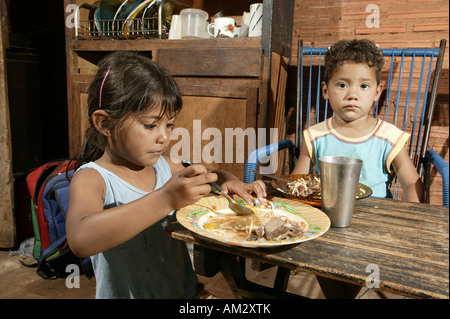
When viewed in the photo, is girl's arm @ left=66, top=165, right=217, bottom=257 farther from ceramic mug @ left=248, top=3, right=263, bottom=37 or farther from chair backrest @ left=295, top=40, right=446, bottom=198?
ceramic mug @ left=248, top=3, right=263, bottom=37

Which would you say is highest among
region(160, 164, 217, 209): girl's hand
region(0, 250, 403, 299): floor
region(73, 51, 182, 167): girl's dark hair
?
region(73, 51, 182, 167): girl's dark hair

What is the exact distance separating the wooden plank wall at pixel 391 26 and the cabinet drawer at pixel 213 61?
695 millimetres

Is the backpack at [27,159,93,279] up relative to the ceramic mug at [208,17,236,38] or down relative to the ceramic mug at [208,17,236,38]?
down

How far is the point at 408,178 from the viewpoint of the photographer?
149cm

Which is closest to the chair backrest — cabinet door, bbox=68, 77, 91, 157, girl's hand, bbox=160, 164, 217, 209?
girl's hand, bbox=160, 164, 217, 209

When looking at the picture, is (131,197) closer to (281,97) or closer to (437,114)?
(281,97)

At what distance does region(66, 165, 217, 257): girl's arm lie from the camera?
0.81m

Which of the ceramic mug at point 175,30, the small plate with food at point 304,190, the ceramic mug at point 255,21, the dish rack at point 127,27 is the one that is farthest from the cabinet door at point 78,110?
the small plate with food at point 304,190

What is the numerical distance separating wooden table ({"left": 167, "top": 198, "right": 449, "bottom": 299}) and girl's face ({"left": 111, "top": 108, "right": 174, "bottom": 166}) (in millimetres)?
302

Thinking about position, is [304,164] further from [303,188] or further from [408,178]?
[303,188]

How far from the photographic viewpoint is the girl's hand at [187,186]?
805 mm

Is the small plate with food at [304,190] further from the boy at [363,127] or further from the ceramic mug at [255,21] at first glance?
the ceramic mug at [255,21]

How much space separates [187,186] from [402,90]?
2.19m

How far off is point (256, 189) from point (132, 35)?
6.59 feet
